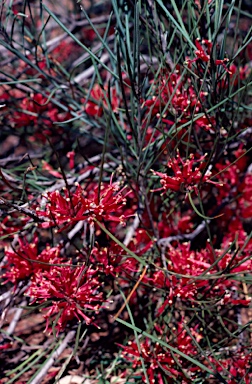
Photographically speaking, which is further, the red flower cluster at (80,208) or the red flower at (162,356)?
the red flower at (162,356)

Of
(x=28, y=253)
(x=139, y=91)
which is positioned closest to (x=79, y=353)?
(x=28, y=253)

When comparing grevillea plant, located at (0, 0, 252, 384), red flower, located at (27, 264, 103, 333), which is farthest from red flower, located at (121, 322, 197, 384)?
red flower, located at (27, 264, 103, 333)

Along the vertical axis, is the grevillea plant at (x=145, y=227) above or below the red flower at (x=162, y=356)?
above

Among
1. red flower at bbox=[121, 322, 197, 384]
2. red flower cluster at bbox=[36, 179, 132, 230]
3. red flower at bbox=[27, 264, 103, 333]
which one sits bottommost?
red flower at bbox=[121, 322, 197, 384]

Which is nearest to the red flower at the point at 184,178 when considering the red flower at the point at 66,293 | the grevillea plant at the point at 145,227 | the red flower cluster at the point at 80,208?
the grevillea plant at the point at 145,227

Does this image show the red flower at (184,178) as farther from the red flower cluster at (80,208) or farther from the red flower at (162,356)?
the red flower at (162,356)

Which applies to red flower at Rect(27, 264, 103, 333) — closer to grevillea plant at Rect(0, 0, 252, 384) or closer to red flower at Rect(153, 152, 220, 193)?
grevillea plant at Rect(0, 0, 252, 384)

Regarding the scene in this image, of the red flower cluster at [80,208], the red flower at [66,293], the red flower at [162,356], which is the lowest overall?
the red flower at [162,356]

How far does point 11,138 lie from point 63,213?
195cm

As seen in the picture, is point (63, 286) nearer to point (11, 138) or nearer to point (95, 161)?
point (95, 161)

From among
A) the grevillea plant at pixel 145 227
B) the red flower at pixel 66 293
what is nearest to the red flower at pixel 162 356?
the grevillea plant at pixel 145 227

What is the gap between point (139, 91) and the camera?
2.80 ft

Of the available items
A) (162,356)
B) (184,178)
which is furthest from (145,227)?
(162,356)

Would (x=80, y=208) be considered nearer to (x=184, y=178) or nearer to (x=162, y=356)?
(x=184, y=178)
